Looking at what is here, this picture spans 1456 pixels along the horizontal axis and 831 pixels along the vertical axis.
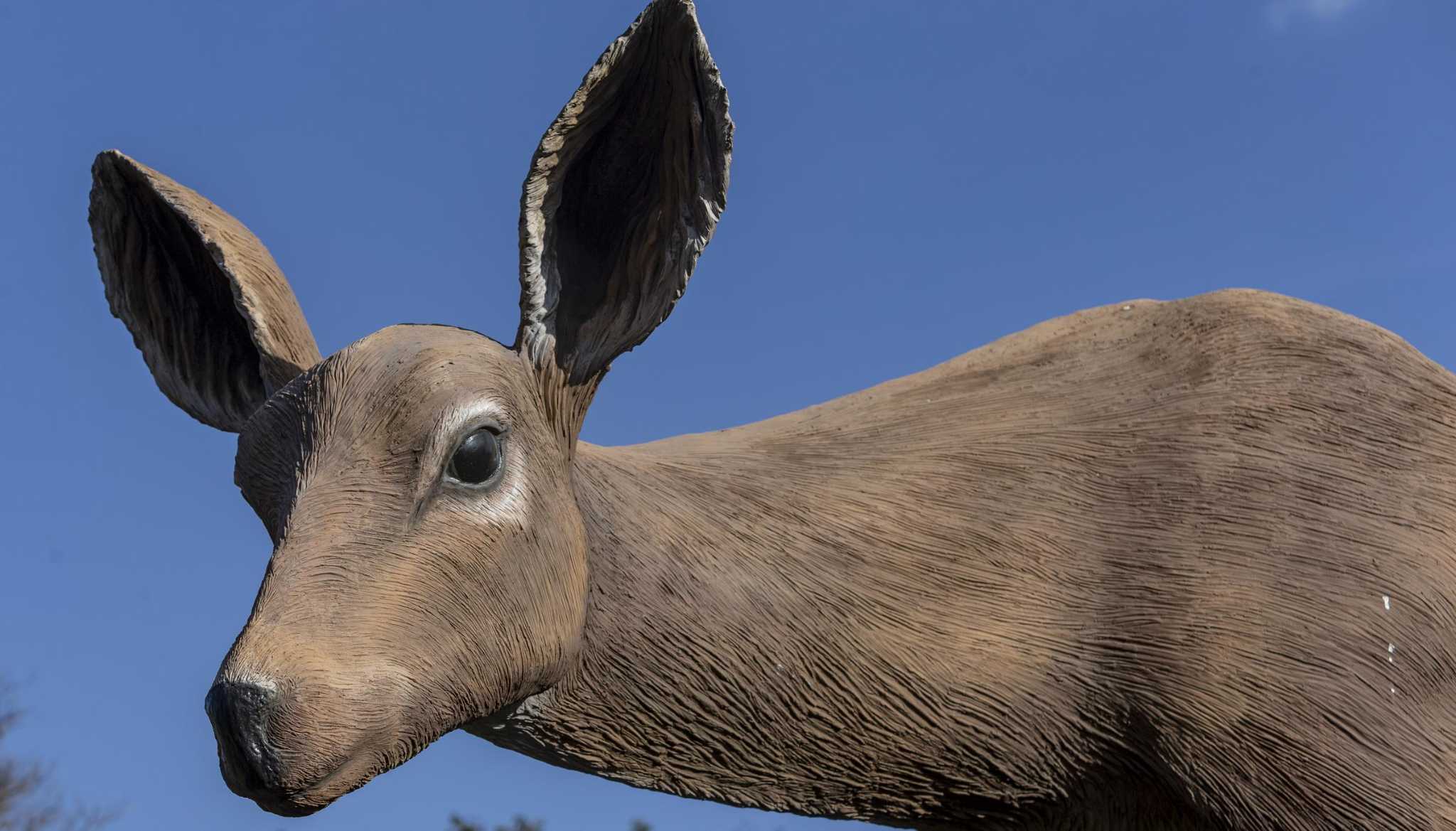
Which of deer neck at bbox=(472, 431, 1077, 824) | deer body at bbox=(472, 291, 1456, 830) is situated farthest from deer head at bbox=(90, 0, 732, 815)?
deer body at bbox=(472, 291, 1456, 830)

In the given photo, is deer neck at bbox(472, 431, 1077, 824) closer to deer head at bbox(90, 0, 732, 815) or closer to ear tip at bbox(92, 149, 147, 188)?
deer head at bbox(90, 0, 732, 815)

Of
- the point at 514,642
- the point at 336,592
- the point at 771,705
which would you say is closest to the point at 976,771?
the point at 771,705

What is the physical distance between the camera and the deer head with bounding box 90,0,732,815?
4.30 metres

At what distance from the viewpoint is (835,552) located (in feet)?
17.5

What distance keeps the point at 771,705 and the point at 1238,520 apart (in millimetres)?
1355

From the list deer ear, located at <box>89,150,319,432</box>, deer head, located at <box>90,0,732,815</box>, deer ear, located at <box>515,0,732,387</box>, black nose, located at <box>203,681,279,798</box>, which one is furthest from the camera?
deer ear, located at <box>89,150,319,432</box>

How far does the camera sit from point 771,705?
512cm

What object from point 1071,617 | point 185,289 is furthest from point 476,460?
point 1071,617

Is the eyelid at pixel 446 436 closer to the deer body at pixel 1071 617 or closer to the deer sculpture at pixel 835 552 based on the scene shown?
the deer sculpture at pixel 835 552

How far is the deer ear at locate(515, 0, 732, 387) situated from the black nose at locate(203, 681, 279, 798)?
4.14ft

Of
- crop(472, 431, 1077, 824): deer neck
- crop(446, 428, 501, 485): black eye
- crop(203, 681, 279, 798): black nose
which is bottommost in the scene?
crop(203, 681, 279, 798): black nose

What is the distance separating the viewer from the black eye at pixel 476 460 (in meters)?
4.72

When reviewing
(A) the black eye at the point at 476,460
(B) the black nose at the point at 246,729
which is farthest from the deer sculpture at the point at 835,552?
(B) the black nose at the point at 246,729

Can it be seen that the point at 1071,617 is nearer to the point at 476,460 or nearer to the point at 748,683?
the point at 748,683
